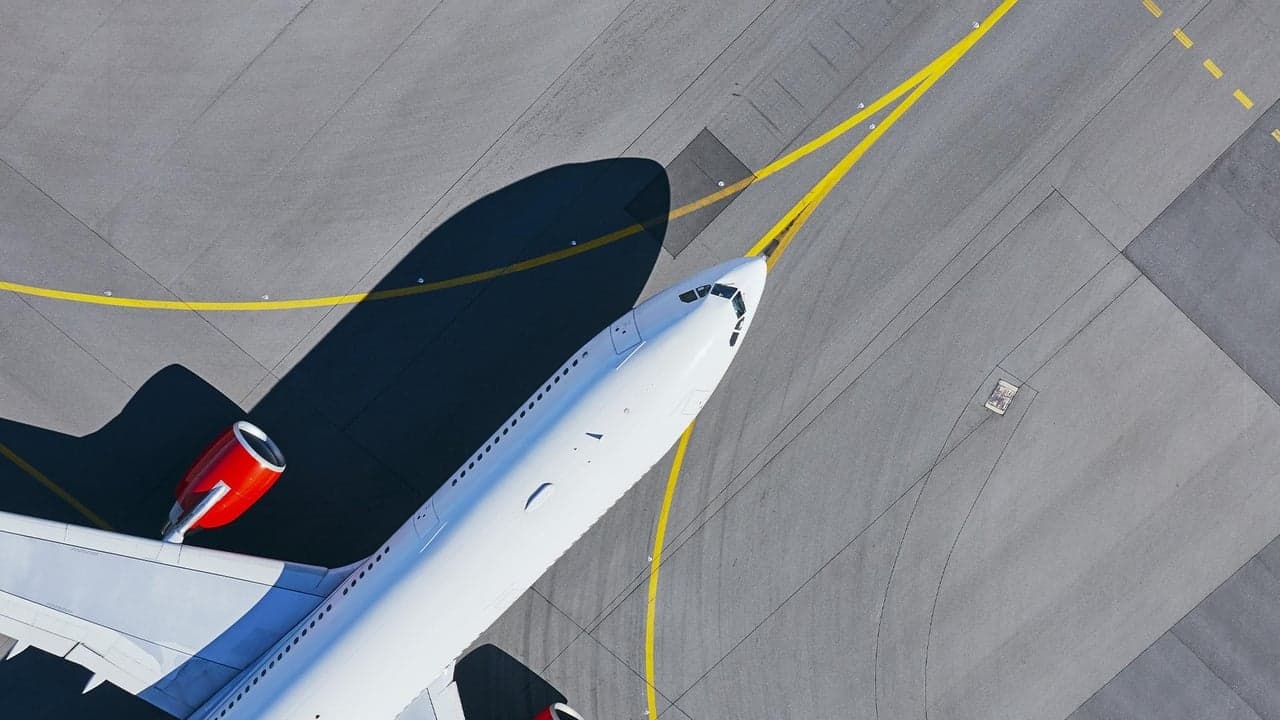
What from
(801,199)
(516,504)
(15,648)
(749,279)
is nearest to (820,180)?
(801,199)

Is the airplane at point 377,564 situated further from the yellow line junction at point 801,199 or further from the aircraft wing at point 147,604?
the yellow line junction at point 801,199

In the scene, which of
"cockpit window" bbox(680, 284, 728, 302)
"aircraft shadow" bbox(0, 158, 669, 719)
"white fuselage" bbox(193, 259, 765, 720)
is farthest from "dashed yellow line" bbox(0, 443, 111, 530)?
"cockpit window" bbox(680, 284, 728, 302)

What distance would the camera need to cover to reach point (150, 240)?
42.0 ft

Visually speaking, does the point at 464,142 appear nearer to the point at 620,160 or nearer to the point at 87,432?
the point at 620,160

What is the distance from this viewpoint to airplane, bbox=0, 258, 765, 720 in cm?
1039

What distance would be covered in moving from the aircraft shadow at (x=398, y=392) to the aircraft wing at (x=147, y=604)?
0.88 meters

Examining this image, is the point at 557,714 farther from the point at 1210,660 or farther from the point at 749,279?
the point at 1210,660

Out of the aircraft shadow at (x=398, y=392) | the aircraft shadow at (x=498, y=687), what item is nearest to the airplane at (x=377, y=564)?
the aircraft shadow at (x=398, y=392)

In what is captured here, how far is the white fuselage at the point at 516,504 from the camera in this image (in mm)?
10352

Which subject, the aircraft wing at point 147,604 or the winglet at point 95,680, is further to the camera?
the winglet at point 95,680

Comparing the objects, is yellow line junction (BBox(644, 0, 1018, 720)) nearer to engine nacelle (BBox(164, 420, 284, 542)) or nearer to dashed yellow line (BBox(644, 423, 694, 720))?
dashed yellow line (BBox(644, 423, 694, 720))

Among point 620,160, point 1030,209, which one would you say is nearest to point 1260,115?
point 1030,209

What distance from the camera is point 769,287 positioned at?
12.8m

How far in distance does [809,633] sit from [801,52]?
27.1ft
